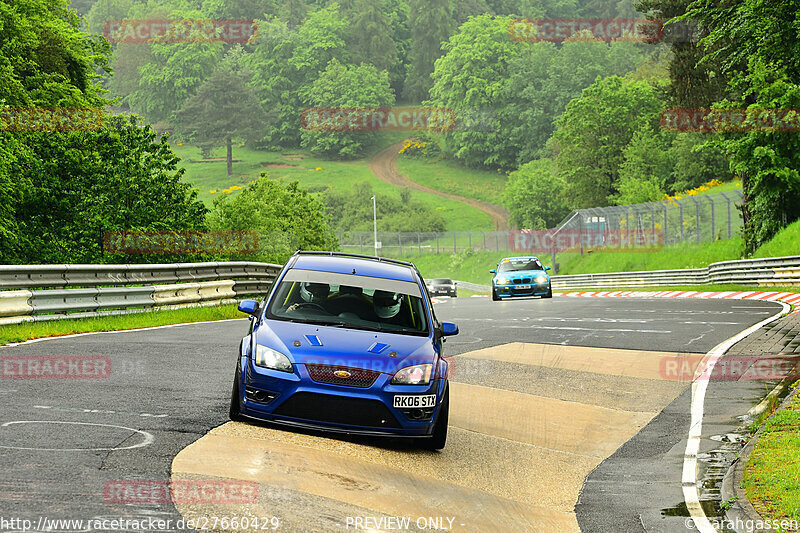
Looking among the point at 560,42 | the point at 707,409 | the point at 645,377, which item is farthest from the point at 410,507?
the point at 560,42

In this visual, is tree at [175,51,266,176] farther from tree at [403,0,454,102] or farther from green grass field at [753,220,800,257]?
green grass field at [753,220,800,257]

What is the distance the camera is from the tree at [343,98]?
162625mm

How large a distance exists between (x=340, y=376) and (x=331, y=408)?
27 centimetres

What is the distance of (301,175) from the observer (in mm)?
148375

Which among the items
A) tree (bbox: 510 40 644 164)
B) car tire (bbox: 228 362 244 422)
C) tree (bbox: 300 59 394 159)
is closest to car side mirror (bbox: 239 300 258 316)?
car tire (bbox: 228 362 244 422)

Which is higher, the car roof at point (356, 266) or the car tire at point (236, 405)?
the car roof at point (356, 266)

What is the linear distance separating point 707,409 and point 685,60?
4262 cm

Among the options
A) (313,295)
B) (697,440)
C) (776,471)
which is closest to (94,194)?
(313,295)

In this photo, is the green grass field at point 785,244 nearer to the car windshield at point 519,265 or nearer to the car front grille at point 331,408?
the car windshield at point 519,265

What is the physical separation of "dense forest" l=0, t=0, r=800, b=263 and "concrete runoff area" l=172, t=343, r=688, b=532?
25349 millimetres

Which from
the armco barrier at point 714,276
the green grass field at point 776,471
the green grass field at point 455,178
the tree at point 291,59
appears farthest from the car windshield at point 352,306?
the tree at point 291,59

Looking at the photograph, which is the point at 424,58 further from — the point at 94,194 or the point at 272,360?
the point at 272,360

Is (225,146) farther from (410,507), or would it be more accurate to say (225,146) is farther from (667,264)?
(410,507)

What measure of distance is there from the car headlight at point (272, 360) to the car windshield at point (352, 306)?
2.13ft
